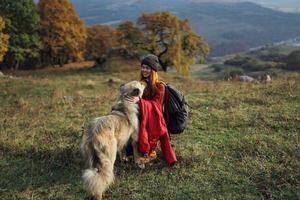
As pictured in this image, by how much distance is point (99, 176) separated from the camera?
22.7ft

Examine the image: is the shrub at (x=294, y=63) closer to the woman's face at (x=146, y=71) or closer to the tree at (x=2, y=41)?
the tree at (x=2, y=41)

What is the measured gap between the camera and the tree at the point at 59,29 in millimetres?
50531

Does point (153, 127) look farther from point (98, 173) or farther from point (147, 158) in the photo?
point (98, 173)

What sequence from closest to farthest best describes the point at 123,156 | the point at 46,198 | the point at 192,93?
the point at 46,198 → the point at 123,156 → the point at 192,93

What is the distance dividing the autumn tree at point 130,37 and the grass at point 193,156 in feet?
135

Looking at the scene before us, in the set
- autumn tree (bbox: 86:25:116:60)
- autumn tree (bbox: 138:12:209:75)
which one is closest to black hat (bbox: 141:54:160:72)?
autumn tree (bbox: 138:12:209:75)

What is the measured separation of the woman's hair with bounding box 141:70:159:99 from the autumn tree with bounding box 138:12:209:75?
45.3m

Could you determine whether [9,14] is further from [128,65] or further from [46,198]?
[46,198]

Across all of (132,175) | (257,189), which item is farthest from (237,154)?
(132,175)

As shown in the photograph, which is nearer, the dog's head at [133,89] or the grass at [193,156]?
the grass at [193,156]

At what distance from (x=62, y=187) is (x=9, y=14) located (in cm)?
4244

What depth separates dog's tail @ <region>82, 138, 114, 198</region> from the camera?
6.82 metres

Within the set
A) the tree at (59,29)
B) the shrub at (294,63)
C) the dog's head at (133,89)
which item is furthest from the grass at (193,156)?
the shrub at (294,63)

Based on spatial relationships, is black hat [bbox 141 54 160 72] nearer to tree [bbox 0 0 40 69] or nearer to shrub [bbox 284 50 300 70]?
tree [bbox 0 0 40 69]
